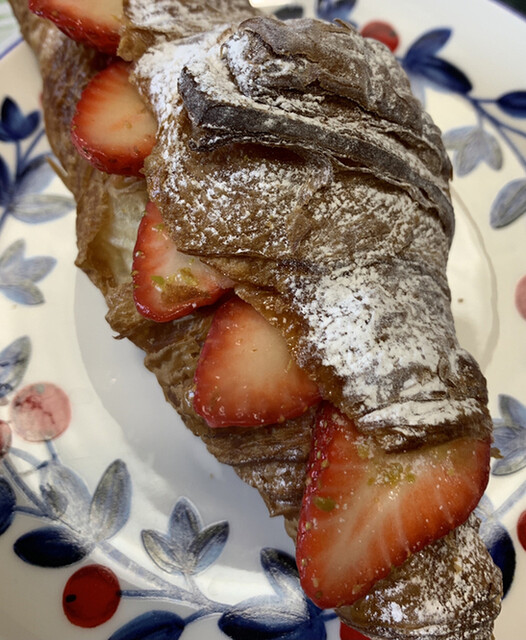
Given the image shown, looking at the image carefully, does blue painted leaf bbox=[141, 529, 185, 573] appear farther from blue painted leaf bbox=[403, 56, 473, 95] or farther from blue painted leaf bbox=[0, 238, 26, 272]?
blue painted leaf bbox=[403, 56, 473, 95]

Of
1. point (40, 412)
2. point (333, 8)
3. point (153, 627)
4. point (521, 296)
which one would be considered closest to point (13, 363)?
point (40, 412)

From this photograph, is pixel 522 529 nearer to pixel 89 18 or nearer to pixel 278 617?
pixel 278 617

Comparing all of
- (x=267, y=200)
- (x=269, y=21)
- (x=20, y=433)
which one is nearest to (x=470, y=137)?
(x=269, y=21)

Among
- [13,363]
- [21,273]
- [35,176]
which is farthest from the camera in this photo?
[35,176]

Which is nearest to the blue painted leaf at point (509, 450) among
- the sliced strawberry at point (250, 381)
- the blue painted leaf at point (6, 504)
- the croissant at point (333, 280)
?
the croissant at point (333, 280)

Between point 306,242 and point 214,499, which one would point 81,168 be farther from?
point 214,499

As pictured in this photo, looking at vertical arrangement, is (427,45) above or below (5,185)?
above

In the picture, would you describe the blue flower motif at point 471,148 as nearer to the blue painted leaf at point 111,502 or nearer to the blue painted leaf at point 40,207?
the blue painted leaf at point 40,207
